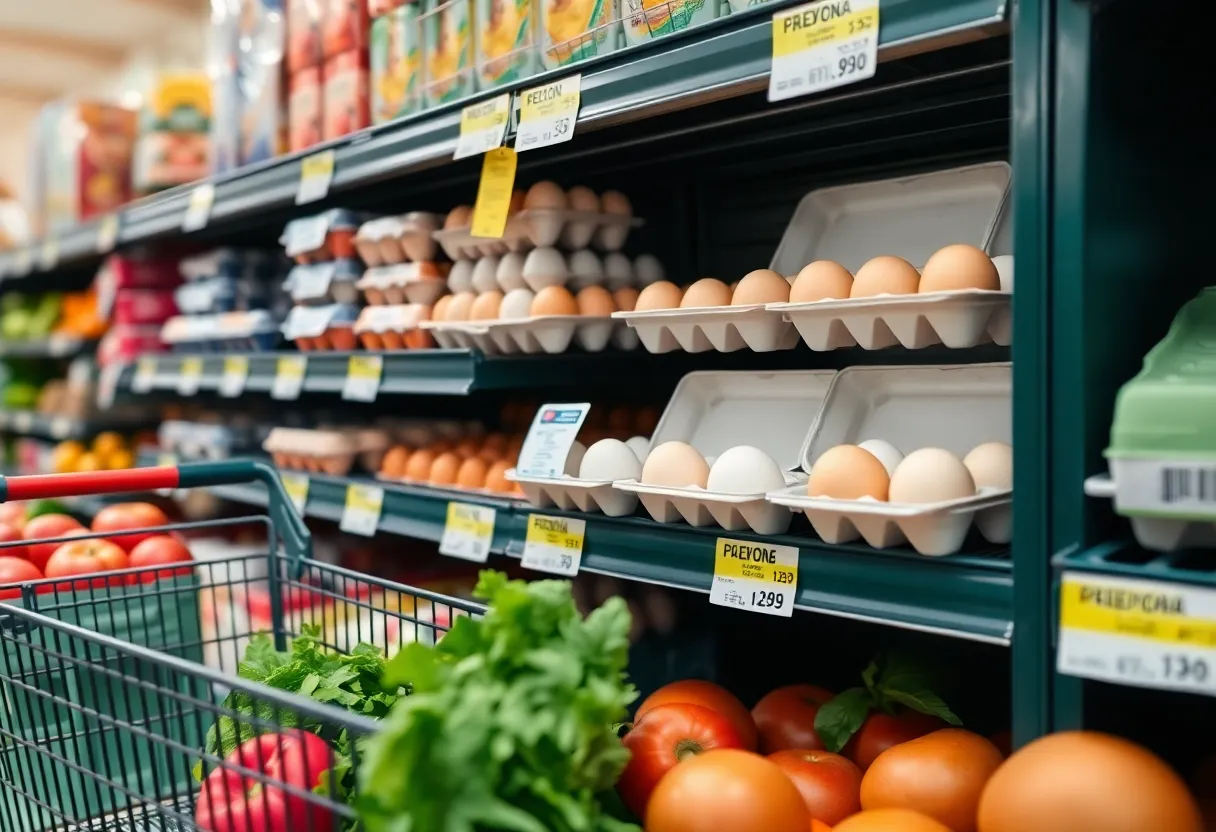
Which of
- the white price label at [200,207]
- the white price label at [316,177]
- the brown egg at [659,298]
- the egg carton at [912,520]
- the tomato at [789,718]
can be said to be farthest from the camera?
the white price label at [200,207]

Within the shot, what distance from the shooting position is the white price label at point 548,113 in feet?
4.75

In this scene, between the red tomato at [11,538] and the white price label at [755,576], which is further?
the red tomato at [11,538]

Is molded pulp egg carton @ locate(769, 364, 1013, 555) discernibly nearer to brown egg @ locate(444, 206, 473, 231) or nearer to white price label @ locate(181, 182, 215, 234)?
brown egg @ locate(444, 206, 473, 231)

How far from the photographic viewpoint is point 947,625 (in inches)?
41.5

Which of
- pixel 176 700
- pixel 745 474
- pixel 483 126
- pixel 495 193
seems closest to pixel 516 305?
pixel 495 193

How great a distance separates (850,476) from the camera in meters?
1.14

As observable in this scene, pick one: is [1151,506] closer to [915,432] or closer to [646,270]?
[915,432]

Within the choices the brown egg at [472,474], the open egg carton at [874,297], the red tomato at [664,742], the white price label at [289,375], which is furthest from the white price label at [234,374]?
the red tomato at [664,742]

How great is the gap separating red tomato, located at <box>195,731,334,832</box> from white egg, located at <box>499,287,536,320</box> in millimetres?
789

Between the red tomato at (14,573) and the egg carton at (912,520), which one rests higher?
the egg carton at (912,520)

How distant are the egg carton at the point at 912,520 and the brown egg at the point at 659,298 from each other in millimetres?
401

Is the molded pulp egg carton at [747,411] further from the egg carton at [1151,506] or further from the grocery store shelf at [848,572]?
the egg carton at [1151,506]

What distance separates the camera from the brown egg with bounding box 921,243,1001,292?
3.78 feet

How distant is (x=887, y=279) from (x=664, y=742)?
59 centimetres
